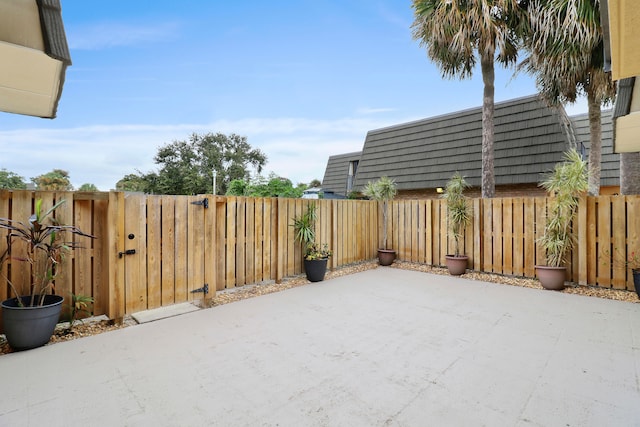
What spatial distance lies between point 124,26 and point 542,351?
1138 cm

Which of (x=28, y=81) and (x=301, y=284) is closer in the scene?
(x=28, y=81)

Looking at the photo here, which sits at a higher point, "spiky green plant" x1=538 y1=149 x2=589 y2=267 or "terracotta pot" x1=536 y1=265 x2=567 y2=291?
"spiky green plant" x1=538 y1=149 x2=589 y2=267

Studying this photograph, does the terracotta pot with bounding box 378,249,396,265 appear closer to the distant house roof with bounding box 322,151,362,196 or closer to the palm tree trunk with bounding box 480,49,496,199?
the palm tree trunk with bounding box 480,49,496,199

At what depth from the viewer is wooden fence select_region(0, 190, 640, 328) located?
12.1 ft

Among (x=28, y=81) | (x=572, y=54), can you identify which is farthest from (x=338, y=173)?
(x=28, y=81)

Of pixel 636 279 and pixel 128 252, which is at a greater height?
pixel 128 252

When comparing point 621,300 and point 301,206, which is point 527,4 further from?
point 301,206

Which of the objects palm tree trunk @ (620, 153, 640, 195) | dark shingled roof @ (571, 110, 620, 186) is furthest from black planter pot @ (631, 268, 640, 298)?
dark shingled roof @ (571, 110, 620, 186)

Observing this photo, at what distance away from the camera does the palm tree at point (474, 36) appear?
269 inches

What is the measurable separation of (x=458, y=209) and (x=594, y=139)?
11.4 feet

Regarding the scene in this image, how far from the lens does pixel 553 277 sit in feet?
18.1

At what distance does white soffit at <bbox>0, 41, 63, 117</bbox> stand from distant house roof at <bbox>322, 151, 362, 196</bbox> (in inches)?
578

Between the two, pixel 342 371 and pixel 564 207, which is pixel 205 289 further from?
pixel 564 207

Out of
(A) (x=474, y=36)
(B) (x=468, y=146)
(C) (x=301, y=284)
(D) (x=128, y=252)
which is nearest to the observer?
(D) (x=128, y=252)
